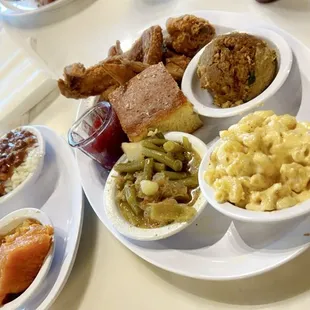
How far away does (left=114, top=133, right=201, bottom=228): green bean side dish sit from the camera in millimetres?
1578

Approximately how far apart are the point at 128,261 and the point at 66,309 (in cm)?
29

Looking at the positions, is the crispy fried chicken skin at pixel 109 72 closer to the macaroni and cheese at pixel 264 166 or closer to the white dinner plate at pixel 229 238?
the white dinner plate at pixel 229 238

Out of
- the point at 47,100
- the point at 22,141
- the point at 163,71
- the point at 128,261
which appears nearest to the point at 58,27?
the point at 47,100

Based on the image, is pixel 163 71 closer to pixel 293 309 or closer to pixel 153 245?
pixel 153 245

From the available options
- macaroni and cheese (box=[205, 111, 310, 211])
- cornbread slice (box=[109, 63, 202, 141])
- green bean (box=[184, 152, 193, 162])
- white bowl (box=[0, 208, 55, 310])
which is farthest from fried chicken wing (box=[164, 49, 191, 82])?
white bowl (box=[0, 208, 55, 310])

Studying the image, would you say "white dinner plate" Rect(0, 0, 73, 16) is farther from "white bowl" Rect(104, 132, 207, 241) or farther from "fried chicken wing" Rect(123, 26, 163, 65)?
"white bowl" Rect(104, 132, 207, 241)

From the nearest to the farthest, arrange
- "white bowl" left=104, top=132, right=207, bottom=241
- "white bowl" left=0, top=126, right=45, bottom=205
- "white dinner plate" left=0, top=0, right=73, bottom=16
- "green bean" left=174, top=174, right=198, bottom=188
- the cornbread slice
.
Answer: "white bowl" left=104, top=132, right=207, bottom=241 < "green bean" left=174, top=174, right=198, bottom=188 < the cornbread slice < "white bowl" left=0, top=126, right=45, bottom=205 < "white dinner plate" left=0, top=0, right=73, bottom=16

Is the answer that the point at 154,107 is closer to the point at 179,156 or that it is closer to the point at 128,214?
the point at 179,156

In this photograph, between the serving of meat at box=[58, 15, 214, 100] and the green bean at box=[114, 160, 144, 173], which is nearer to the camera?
the green bean at box=[114, 160, 144, 173]

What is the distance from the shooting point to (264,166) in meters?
1.27

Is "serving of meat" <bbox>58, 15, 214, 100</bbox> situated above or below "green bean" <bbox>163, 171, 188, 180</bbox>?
above

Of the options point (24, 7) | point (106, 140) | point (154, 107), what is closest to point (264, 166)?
point (154, 107)

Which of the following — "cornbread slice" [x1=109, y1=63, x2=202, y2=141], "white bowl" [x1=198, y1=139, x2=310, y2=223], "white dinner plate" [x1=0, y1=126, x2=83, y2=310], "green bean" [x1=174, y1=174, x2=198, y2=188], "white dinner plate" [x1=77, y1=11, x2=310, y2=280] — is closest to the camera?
"white bowl" [x1=198, y1=139, x2=310, y2=223]

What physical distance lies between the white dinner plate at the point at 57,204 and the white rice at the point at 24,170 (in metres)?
0.06
